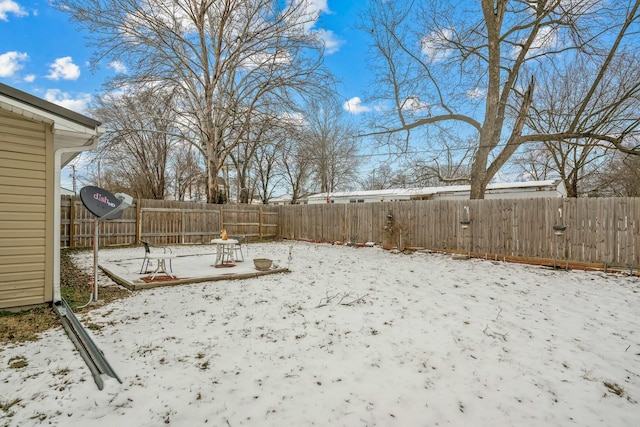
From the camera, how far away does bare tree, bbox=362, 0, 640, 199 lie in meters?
8.89

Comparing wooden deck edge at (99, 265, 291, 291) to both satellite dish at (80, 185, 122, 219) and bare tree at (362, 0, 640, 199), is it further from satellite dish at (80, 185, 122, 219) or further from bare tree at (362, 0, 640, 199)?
bare tree at (362, 0, 640, 199)

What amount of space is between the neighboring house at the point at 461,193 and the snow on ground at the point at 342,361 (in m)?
11.7

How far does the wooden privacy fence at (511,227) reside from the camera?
688 cm

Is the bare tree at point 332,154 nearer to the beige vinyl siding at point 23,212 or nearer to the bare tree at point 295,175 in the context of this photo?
the bare tree at point 295,175

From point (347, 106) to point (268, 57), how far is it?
168 inches

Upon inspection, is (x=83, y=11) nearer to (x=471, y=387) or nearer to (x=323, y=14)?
(x=323, y=14)


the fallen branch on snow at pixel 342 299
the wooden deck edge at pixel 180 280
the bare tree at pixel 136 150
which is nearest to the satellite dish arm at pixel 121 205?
the wooden deck edge at pixel 180 280

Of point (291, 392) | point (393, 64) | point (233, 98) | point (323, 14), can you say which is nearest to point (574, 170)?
point (393, 64)

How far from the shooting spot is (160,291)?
16.7ft

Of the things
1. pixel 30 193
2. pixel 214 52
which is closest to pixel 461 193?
pixel 214 52

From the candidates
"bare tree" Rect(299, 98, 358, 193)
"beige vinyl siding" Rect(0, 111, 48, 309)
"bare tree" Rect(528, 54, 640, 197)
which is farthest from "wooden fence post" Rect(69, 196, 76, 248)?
"bare tree" Rect(299, 98, 358, 193)

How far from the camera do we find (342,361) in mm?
2834

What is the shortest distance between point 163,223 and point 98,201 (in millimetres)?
8198

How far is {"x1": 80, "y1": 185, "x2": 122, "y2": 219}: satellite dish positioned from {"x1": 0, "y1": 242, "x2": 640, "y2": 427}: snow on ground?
131 centimetres
